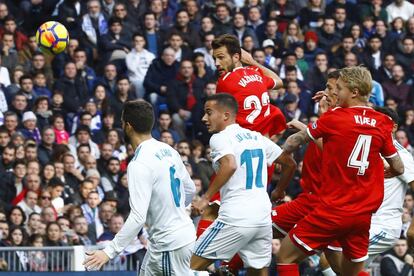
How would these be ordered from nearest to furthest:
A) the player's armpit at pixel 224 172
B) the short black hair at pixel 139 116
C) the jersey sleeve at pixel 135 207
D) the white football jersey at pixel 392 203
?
the jersey sleeve at pixel 135 207 < the short black hair at pixel 139 116 < the player's armpit at pixel 224 172 < the white football jersey at pixel 392 203

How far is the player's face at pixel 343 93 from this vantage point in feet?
41.1

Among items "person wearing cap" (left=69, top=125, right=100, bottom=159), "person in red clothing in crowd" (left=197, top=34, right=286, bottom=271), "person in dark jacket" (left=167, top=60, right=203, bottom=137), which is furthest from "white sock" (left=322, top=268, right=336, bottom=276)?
"person in dark jacket" (left=167, top=60, right=203, bottom=137)

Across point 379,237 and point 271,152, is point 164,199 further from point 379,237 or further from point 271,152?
point 379,237

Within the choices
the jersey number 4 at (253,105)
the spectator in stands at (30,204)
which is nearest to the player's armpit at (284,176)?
the jersey number 4 at (253,105)

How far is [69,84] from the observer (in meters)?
22.7

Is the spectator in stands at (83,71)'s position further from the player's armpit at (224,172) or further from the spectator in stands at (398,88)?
the player's armpit at (224,172)

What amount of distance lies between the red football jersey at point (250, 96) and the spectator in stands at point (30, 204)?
6258 millimetres

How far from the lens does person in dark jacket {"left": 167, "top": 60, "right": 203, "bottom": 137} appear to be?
23094mm

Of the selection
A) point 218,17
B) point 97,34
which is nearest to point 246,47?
point 218,17

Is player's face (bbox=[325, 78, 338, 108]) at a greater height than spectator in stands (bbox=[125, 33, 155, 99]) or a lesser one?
greater

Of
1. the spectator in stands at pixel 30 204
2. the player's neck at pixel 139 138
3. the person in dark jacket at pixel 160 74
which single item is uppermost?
the player's neck at pixel 139 138

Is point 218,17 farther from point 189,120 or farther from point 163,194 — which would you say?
point 163,194

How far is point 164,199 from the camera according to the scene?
11.8 meters

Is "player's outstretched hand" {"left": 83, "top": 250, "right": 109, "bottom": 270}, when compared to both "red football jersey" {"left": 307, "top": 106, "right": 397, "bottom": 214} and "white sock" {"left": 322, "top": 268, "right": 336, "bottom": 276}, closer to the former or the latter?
"red football jersey" {"left": 307, "top": 106, "right": 397, "bottom": 214}
